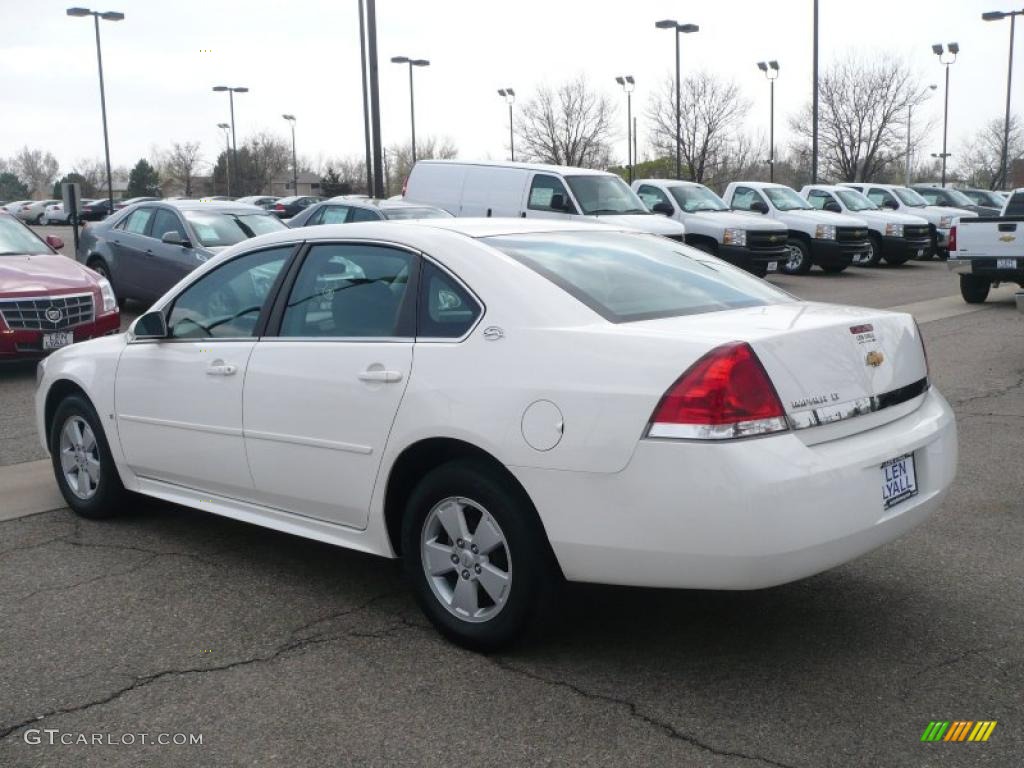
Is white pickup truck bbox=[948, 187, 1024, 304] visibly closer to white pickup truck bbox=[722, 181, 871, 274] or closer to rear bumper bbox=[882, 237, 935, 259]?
white pickup truck bbox=[722, 181, 871, 274]

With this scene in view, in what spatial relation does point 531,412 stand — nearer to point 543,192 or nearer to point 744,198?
point 543,192

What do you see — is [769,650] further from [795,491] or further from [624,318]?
[624,318]

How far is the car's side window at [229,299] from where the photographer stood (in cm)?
507

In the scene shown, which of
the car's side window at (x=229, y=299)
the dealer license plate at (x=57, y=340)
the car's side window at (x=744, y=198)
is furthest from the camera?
the car's side window at (x=744, y=198)

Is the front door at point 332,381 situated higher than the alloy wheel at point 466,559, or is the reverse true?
the front door at point 332,381

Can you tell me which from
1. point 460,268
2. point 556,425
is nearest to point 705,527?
point 556,425

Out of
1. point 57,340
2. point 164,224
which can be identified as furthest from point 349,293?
point 164,224

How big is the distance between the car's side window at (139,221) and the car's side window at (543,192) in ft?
18.3

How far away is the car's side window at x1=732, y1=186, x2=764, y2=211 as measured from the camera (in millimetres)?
23453

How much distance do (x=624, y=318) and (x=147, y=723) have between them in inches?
81.4

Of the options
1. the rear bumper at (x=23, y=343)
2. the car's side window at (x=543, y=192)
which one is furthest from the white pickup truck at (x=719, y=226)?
the rear bumper at (x=23, y=343)

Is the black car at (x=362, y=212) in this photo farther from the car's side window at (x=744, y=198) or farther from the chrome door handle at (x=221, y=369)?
the chrome door handle at (x=221, y=369)

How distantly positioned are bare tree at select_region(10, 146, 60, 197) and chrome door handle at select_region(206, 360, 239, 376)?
12904 cm

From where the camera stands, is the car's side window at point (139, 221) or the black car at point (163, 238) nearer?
the black car at point (163, 238)
